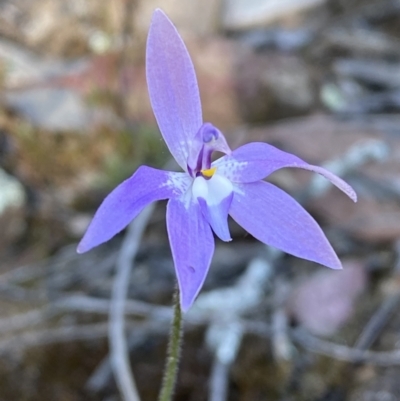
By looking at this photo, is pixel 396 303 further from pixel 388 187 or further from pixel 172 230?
pixel 172 230

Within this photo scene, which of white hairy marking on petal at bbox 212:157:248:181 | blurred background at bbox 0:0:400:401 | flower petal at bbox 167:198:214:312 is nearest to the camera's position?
flower petal at bbox 167:198:214:312

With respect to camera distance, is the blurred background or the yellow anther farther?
the blurred background

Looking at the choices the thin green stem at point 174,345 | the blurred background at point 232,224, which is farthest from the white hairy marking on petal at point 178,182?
the blurred background at point 232,224

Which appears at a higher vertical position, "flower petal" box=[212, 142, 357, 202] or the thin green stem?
"flower petal" box=[212, 142, 357, 202]

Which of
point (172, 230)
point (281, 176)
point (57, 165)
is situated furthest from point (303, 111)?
point (172, 230)

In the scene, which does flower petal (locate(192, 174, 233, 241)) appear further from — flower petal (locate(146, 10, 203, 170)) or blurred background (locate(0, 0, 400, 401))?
blurred background (locate(0, 0, 400, 401))

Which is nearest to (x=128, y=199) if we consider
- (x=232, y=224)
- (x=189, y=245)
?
(x=189, y=245)

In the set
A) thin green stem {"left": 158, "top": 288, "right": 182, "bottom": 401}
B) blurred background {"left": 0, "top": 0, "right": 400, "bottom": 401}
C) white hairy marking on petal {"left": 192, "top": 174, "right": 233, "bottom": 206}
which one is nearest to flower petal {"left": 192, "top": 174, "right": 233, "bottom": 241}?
white hairy marking on petal {"left": 192, "top": 174, "right": 233, "bottom": 206}

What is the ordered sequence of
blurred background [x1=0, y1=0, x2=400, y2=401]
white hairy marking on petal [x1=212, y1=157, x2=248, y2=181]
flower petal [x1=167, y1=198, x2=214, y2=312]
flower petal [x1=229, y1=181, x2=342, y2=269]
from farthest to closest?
1. blurred background [x1=0, y1=0, x2=400, y2=401]
2. white hairy marking on petal [x1=212, y1=157, x2=248, y2=181]
3. flower petal [x1=229, y1=181, x2=342, y2=269]
4. flower petal [x1=167, y1=198, x2=214, y2=312]
